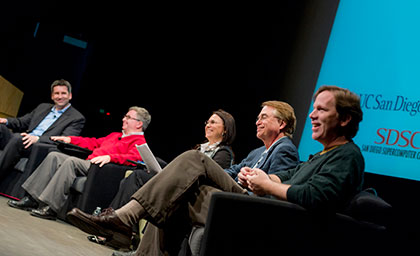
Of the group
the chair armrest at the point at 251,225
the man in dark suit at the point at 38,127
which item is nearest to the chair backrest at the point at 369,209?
the chair armrest at the point at 251,225

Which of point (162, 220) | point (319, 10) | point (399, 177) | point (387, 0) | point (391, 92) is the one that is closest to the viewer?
point (162, 220)

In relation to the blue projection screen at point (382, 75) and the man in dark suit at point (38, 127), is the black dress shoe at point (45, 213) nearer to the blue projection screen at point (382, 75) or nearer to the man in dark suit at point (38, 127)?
the man in dark suit at point (38, 127)

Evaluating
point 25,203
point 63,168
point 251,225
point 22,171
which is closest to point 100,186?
point 63,168

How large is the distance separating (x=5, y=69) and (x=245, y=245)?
18.5 feet

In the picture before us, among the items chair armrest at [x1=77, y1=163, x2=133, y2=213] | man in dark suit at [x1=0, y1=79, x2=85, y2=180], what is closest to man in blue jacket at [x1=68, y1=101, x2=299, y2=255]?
chair armrest at [x1=77, y1=163, x2=133, y2=213]

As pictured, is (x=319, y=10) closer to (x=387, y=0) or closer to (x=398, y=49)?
(x=387, y=0)

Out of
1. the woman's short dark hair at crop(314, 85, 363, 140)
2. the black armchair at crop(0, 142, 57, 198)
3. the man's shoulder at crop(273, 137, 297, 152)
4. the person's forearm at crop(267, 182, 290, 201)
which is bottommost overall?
the black armchair at crop(0, 142, 57, 198)

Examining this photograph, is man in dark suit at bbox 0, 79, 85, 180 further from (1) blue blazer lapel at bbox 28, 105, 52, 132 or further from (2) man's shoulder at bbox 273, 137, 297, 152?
(2) man's shoulder at bbox 273, 137, 297, 152

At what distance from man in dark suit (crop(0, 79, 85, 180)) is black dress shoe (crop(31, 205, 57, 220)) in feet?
2.59

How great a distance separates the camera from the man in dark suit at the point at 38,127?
4.58 metres

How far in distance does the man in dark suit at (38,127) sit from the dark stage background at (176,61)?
3.44 feet

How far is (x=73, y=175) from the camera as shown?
4156 millimetres

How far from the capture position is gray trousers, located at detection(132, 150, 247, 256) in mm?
2254


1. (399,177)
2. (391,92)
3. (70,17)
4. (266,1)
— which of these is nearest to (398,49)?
(391,92)
